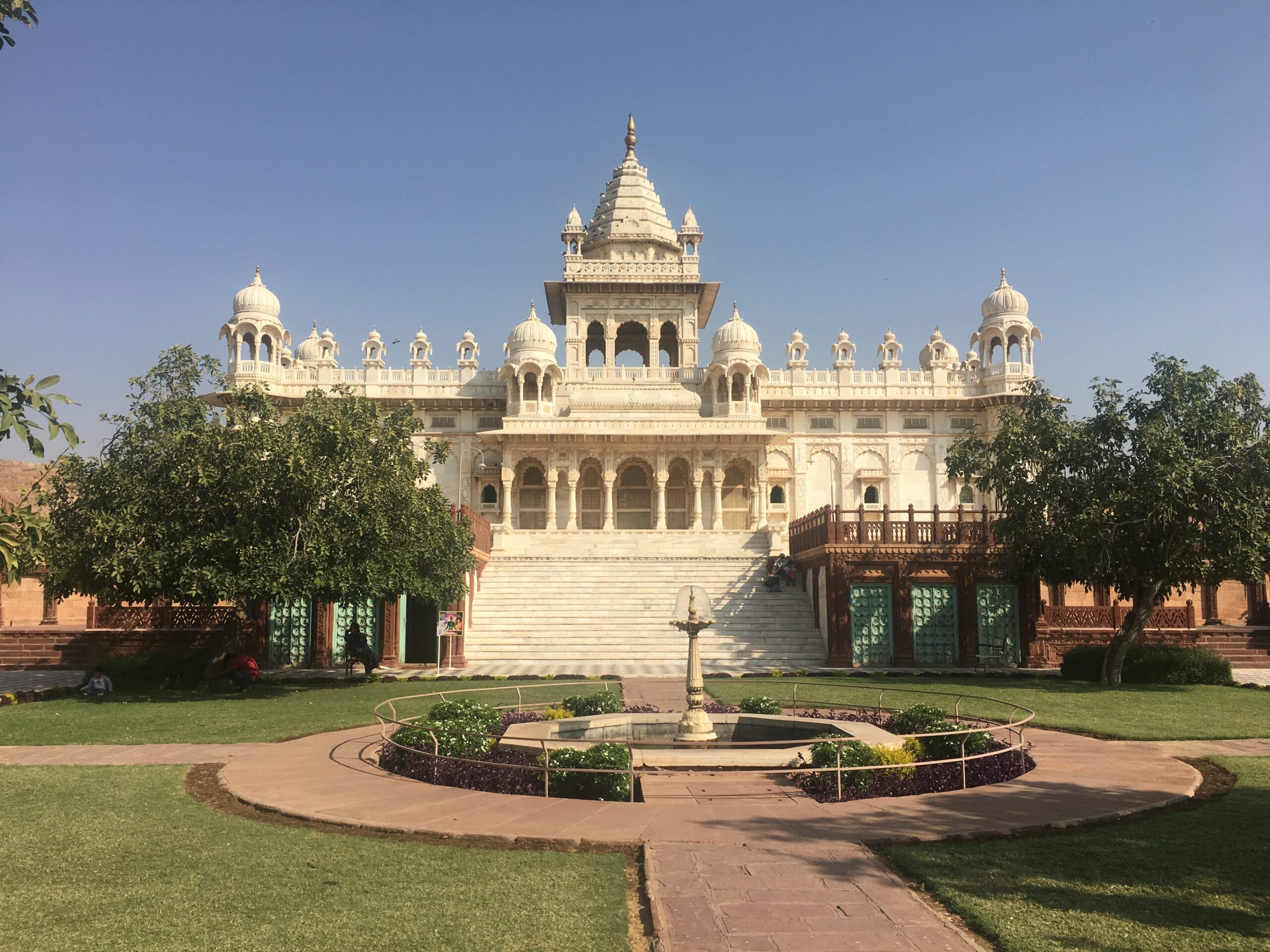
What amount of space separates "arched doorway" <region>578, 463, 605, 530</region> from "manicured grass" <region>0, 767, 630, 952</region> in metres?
35.6

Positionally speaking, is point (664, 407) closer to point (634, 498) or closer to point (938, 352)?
point (634, 498)

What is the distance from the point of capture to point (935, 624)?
23.9m

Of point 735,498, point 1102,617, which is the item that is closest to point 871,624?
point 1102,617

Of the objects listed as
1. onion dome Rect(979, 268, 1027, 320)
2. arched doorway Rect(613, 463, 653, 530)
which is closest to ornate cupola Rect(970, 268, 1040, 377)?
onion dome Rect(979, 268, 1027, 320)

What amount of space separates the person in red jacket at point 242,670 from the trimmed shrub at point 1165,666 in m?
16.5

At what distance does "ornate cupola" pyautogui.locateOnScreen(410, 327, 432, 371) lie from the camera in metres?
45.6

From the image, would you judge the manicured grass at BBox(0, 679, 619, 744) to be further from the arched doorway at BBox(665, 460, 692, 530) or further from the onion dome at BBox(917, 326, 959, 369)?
the onion dome at BBox(917, 326, 959, 369)

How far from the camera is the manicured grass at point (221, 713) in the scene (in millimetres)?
12570

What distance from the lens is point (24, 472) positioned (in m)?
35.3

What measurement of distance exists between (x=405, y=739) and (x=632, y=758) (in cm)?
245

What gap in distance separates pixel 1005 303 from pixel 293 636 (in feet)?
114

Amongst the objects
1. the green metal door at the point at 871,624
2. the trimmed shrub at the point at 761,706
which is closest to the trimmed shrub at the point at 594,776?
the trimmed shrub at the point at 761,706

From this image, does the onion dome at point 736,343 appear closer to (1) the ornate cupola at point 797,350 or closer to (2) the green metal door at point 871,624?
(1) the ornate cupola at point 797,350

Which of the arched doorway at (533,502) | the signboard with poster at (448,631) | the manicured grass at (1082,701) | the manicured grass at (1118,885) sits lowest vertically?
the manicured grass at (1082,701)
